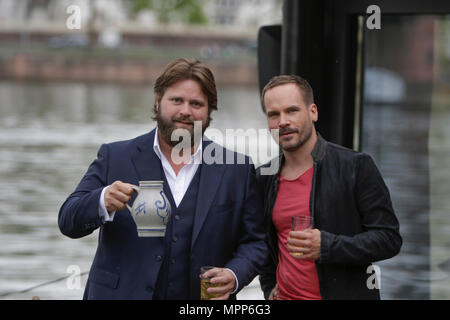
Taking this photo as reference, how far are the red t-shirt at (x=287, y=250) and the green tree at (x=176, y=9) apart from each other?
62.4 metres

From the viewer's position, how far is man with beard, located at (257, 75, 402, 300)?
316cm

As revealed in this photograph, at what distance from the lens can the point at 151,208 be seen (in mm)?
2814

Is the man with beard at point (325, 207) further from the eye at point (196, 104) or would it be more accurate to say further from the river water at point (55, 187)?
the river water at point (55, 187)

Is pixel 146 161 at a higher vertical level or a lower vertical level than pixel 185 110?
lower

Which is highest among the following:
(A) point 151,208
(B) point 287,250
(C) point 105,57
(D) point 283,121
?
(D) point 283,121

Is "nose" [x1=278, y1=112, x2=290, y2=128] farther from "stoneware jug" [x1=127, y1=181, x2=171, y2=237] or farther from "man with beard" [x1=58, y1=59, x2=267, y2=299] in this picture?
"stoneware jug" [x1=127, y1=181, x2=171, y2=237]

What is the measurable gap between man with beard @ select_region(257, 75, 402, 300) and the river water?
3108mm

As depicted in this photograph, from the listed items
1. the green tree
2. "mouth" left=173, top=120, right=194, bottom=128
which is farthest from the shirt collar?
the green tree

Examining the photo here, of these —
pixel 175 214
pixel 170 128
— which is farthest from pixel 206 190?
pixel 170 128

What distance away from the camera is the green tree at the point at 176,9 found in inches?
2576

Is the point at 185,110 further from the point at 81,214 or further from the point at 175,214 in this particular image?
the point at 81,214

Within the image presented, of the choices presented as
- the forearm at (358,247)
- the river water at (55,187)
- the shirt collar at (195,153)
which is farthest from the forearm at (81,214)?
the river water at (55,187)

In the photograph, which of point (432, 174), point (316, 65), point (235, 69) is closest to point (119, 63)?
A: point (235, 69)

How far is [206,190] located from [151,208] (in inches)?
12.1
